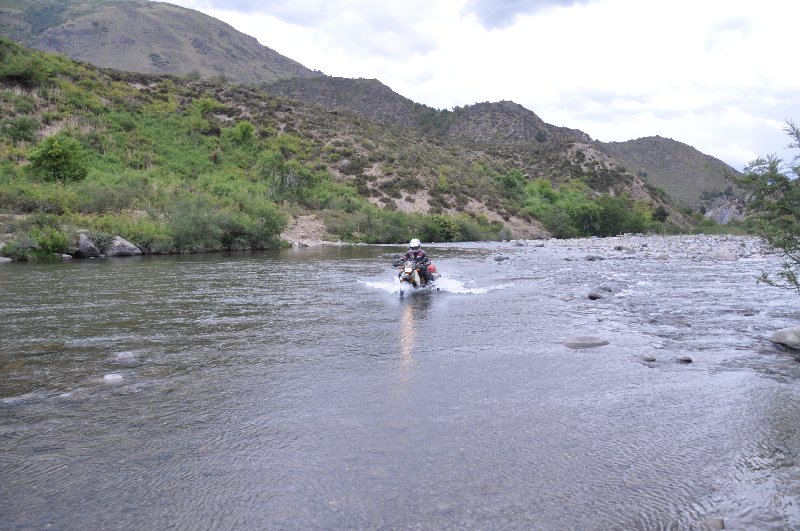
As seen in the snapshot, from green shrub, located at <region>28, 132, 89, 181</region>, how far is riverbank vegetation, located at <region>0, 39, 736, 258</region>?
93 millimetres

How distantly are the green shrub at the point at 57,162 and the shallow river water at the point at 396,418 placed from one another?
29.6 meters

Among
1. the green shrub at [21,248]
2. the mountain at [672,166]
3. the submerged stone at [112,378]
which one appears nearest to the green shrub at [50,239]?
the green shrub at [21,248]

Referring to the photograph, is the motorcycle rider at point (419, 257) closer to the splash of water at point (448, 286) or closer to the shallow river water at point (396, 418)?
the splash of water at point (448, 286)

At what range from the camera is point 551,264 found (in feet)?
82.3

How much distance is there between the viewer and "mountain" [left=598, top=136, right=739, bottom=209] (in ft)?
392

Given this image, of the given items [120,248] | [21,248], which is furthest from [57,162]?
[21,248]

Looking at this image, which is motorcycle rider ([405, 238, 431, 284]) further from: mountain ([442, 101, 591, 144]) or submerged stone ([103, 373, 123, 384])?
mountain ([442, 101, 591, 144])

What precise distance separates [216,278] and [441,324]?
10.2 m

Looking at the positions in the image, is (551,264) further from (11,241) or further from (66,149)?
(66,149)

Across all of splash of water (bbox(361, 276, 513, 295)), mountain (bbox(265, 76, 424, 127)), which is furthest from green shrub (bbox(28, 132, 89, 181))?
mountain (bbox(265, 76, 424, 127))

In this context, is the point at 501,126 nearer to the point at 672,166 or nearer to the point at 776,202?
the point at 672,166

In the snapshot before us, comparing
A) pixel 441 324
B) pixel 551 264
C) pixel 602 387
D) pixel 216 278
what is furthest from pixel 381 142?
pixel 602 387

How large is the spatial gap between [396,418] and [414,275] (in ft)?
34.3

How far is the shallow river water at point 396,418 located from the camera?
3.90 metres
